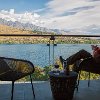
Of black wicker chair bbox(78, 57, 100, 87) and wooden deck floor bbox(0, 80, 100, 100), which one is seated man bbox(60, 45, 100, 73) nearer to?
black wicker chair bbox(78, 57, 100, 87)

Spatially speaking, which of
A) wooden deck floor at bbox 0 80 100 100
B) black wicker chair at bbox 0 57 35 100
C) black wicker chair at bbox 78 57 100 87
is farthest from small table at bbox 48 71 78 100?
black wicker chair at bbox 78 57 100 87

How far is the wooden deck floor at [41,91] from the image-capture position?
15.9 feet

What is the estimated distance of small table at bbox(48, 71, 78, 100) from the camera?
Result: 450 cm

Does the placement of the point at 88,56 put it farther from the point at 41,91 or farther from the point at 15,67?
the point at 15,67

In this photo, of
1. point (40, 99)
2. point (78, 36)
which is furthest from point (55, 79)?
point (78, 36)

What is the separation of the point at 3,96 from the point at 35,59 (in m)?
2.57

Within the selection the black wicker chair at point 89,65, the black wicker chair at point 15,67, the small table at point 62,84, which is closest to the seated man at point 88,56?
the black wicker chair at point 89,65

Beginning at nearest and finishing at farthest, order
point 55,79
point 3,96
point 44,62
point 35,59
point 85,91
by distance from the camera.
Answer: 1. point 55,79
2. point 3,96
3. point 85,91
4. point 44,62
5. point 35,59

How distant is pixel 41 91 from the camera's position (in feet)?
17.3

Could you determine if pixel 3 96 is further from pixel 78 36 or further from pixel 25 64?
pixel 78 36

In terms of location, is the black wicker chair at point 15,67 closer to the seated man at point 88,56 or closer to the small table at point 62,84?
the small table at point 62,84

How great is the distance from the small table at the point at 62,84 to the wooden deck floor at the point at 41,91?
0.70ft

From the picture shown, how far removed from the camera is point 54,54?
20.7ft

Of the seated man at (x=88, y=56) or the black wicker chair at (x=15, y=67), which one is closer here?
the black wicker chair at (x=15, y=67)
